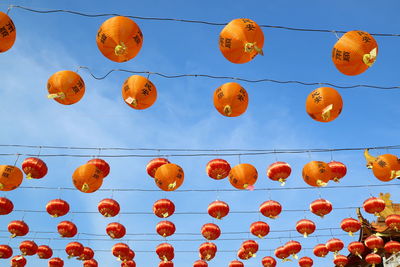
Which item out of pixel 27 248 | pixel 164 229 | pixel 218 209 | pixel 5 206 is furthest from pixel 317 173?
pixel 27 248

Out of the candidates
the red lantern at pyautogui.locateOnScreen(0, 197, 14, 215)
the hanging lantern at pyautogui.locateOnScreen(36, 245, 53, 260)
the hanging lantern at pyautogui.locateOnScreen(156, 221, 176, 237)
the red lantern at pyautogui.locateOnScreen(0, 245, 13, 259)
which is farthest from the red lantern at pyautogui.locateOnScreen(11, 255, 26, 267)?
the hanging lantern at pyautogui.locateOnScreen(156, 221, 176, 237)

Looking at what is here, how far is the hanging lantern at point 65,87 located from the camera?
6.01 metres

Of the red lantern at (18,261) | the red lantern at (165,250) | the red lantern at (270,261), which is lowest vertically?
the red lantern at (18,261)

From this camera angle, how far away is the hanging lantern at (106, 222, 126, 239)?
12012mm

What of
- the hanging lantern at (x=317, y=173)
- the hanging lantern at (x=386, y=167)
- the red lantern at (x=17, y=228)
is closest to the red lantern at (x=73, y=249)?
the red lantern at (x=17, y=228)

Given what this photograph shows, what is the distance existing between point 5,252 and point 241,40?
542 inches

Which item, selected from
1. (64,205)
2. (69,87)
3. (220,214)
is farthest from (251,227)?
(69,87)

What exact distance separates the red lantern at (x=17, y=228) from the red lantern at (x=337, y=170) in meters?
10.3

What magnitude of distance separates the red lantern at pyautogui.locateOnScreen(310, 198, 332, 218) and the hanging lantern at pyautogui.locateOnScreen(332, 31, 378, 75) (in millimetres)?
6036

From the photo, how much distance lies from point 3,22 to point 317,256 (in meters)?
14.1

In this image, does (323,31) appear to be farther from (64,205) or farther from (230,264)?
(230,264)

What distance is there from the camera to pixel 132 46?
5.51 m

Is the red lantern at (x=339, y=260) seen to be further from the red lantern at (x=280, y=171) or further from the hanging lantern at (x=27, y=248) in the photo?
the hanging lantern at (x=27, y=248)

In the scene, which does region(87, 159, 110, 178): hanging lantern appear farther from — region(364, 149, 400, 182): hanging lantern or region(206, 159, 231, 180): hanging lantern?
region(364, 149, 400, 182): hanging lantern
